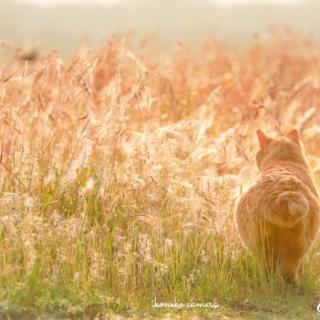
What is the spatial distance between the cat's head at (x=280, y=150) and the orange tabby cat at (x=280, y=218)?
0.38 m

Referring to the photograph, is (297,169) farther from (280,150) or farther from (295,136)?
(295,136)

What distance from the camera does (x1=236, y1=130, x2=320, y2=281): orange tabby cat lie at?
504 cm

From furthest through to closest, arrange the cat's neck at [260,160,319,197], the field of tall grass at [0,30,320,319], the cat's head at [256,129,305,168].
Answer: the cat's head at [256,129,305,168] → the cat's neck at [260,160,319,197] → the field of tall grass at [0,30,320,319]

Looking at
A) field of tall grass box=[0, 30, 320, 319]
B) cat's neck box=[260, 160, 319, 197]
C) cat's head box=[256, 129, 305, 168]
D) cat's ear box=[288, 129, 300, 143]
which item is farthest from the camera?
cat's ear box=[288, 129, 300, 143]

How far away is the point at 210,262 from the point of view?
5547mm

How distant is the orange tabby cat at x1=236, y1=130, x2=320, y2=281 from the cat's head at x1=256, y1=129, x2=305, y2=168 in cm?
38

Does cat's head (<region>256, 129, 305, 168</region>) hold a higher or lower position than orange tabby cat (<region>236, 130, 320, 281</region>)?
higher

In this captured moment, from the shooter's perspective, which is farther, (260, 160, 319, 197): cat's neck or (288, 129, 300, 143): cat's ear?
(288, 129, 300, 143): cat's ear

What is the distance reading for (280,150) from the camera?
19.8ft

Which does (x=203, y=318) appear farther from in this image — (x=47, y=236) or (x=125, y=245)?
(x=47, y=236)

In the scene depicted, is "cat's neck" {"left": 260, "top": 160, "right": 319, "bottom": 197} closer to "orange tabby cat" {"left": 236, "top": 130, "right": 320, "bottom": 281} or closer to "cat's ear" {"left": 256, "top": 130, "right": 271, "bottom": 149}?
"orange tabby cat" {"left": 236, "top": 130, "right": 320, "bottom": 281}

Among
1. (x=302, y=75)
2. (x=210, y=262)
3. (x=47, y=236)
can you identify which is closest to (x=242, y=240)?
(x=210, y=262)

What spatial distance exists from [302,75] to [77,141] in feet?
21.6

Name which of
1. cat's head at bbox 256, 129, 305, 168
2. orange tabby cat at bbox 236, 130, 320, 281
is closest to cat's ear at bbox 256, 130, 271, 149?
cat's head at bbox 256, 129, 305, 168
